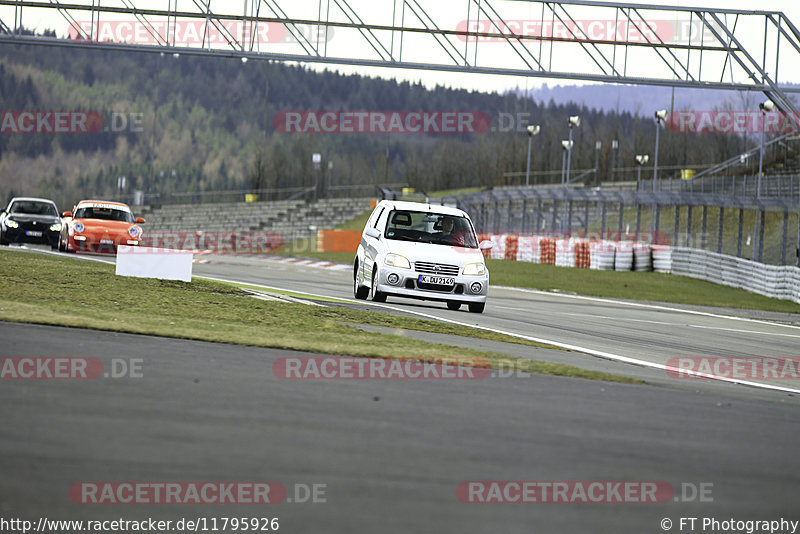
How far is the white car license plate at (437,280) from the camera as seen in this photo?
56.4 ft

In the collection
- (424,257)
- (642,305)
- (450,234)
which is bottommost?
(642,305)

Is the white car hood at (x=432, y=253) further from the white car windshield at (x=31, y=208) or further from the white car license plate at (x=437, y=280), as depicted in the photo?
the white car windshield at (x=31, y=208)

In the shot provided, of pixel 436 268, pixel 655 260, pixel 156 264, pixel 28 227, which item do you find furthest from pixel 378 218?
pixel 655 260

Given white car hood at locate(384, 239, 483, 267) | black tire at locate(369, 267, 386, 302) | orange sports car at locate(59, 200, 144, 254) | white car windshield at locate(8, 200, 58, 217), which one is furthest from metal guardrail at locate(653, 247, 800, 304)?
white car windshield at locate(8, 200, 58, 217)

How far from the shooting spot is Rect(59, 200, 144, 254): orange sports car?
29.2 metres

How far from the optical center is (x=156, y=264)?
18.0m

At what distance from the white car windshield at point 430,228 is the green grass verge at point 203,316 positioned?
2.49 m

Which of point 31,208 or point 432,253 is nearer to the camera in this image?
point 432,253

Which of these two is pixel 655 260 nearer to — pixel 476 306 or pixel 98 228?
pixel 98 228

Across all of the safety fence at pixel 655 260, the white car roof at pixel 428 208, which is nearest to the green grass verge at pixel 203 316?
the white car roof at pixel 428 208

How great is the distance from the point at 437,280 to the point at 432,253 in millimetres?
463

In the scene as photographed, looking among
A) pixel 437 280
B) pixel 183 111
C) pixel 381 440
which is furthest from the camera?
pixel 183 111

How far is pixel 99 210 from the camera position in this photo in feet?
98.5

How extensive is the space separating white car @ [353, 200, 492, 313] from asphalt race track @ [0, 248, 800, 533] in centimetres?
734
